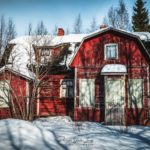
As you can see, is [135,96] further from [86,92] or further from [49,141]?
[49,141]

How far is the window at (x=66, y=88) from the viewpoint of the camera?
2333 cm

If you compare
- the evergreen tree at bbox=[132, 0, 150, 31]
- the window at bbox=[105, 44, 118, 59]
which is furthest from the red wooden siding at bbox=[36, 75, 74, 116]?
the evergreen tree at bbox=[132, 0, 150, 31]

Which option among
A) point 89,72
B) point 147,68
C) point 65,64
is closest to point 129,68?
point 147,68

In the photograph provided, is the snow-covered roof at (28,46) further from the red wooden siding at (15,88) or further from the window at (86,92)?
the window at (86,92)

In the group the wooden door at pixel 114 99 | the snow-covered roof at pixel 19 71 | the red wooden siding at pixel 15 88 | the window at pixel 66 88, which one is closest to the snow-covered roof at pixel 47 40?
the snow-covered roof at pixel 19 71

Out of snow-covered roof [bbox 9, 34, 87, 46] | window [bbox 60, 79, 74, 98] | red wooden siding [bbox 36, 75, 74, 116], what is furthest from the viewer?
window [bbox 60, 79, 74, 98]

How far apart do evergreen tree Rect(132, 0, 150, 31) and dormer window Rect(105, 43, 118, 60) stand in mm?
28393

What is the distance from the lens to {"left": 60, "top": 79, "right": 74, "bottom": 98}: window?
76.5 ft

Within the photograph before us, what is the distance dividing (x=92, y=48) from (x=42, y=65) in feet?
12.6

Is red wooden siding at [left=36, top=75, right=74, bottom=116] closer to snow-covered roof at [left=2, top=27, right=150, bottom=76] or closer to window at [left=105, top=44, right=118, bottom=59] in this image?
snow-covered roof at [left=2, top=27, right=150, bottom=76]

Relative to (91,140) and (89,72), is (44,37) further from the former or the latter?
(91,140)

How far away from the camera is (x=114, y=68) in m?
19.3

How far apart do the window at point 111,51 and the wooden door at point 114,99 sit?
165 cm

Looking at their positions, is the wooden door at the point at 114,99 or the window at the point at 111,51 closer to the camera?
the wooden door at the point at 114,99
